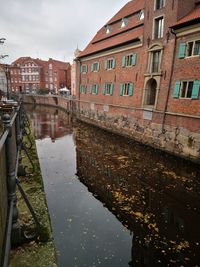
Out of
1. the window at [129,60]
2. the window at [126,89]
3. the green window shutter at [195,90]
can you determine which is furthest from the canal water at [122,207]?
the window at [129,60]

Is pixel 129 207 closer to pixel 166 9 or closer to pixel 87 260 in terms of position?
pixel 87 260

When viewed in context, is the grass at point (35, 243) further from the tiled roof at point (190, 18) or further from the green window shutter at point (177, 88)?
the tiled roof at point (190, 18)

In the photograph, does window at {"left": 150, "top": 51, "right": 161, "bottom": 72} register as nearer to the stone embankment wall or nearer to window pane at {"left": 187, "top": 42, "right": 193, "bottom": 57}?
window pane at {"left": 187, "top": 42, "right": 193, "bottom": 57}

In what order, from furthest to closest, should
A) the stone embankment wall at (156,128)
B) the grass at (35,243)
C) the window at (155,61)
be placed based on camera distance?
the window at (155,61) < the stone embankment wall at (156,128) < the grass at (35,243)

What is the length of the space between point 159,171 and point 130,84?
9.99 m

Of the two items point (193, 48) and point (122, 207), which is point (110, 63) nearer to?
point (193, 48)

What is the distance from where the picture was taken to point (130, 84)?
18.7m

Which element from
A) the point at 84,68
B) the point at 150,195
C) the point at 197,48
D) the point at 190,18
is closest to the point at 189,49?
the point at 197,48

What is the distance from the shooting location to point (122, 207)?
25.9ft

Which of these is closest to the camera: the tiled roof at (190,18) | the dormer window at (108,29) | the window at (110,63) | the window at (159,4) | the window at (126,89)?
the tiled roof at (190,18)

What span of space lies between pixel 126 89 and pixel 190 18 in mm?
8127

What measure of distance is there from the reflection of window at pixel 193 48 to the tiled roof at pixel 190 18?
51.7 inches

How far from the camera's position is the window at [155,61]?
52.2 feet

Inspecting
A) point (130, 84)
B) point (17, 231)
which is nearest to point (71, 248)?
point (17, 231)
